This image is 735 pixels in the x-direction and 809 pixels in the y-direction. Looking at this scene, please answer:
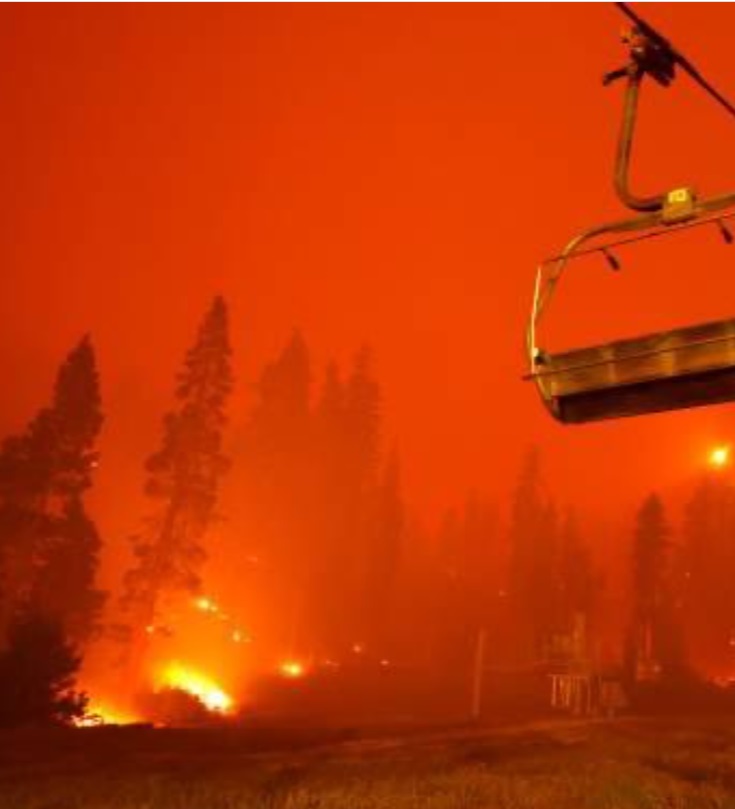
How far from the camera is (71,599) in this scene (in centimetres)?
3762

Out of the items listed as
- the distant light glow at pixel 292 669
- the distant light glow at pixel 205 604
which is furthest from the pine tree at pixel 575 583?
the distant light glow at pixel 205 604

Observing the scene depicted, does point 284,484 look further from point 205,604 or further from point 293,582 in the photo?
point 205,604

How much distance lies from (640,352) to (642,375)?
7.7 inches

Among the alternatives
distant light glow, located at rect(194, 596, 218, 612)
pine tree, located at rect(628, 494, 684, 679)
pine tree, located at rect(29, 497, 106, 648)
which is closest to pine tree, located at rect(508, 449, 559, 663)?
pine tree, located at rect(628, 494, 684, 679)

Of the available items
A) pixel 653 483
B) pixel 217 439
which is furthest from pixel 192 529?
pixel 653 483

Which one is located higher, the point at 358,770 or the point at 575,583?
the point at 575,583

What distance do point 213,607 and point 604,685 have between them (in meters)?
26.0

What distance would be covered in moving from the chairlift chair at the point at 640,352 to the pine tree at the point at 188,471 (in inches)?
1525

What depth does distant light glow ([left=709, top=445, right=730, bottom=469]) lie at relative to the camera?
8996cm

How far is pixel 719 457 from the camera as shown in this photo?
8988cm

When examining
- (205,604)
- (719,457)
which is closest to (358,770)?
(205,604)

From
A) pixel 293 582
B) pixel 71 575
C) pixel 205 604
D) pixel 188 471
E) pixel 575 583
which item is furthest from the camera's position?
pixel 575 583

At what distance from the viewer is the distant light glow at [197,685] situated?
1747 inches

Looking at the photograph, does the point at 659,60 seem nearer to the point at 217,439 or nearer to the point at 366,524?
the point at 217,439
